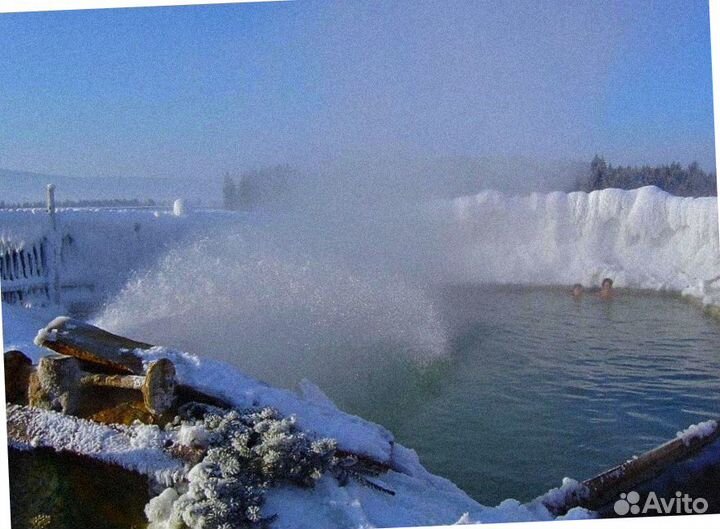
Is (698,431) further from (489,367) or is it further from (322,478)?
(322,478)

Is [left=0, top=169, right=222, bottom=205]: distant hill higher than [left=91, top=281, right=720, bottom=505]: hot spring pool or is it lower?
higher

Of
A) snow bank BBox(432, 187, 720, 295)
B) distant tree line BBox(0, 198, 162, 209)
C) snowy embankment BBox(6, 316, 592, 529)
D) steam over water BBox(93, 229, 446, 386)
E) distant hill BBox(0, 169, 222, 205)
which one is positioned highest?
distant hill BBox(0, 169, 222, 205)

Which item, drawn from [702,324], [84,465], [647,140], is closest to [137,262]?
[84,465]

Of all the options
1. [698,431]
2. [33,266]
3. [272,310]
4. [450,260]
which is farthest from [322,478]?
[698,431]

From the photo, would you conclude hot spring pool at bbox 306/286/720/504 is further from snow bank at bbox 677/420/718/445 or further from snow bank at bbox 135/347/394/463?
snow bank at bbox 135/347/394/463

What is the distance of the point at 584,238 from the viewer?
5.06m

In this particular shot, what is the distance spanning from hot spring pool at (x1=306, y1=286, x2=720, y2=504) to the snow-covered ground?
0.45 feet

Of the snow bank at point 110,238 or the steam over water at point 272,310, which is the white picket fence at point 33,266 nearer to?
the snow bank at point 110,238

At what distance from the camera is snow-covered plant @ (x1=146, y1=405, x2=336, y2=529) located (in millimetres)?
4211

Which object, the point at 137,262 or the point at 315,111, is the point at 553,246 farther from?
the point at 137,262

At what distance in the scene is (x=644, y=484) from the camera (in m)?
4.73

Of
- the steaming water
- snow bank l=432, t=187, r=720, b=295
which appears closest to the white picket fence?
the steaming water

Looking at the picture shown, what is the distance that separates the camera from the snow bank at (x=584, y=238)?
16.4 feet

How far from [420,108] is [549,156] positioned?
996mm
